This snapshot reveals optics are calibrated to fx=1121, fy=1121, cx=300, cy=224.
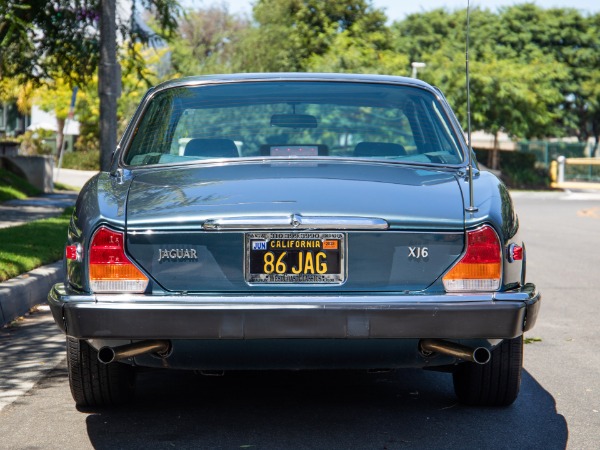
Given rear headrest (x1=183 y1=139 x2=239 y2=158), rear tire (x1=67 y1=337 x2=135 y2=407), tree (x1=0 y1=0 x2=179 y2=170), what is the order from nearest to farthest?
1. rear tire (x1=67 y1=337 x2=135 y2=407)
2. rear headrest (x1=183 y1=139 x2=239 y2=158)
3. tree (x1=0 y1=0 x2=179 y2=170)

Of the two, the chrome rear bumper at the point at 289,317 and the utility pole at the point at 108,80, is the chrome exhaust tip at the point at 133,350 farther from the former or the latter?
the utility pole at the point at 108,80

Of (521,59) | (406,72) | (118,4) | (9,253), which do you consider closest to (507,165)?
(406,72)

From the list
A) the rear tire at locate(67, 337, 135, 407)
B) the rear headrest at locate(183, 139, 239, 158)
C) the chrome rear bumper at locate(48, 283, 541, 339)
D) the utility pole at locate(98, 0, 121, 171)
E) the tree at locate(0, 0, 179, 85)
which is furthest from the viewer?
the tree at locate(0, 0, 179, 85)

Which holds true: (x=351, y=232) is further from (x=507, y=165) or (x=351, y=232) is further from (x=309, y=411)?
(x=507, y=165)

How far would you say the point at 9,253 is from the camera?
10.4 m

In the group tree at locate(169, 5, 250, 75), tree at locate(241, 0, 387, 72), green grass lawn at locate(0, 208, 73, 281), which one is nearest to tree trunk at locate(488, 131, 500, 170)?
tree at locate(241, 0, 387, 72)

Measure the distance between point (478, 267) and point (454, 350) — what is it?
1.16ft

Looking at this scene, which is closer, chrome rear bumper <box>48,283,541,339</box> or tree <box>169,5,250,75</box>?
chrome rear bumper <box>48,283,541,339</box>

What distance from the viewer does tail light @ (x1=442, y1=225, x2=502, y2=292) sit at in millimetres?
4562

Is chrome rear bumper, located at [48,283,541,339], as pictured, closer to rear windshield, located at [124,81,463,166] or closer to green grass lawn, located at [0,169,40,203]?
rear windshield, located at [124,81,463,166]

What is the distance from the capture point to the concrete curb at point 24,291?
8.13 m

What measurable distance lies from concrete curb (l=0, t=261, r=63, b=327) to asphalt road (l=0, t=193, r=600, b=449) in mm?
862

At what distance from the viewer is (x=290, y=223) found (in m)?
4.45

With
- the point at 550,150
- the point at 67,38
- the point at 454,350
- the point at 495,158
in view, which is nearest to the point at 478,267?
the point at 454,350
